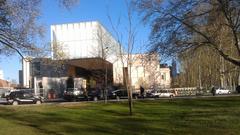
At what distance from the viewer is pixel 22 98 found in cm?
6300

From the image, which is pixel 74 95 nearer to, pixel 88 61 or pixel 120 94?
pixel 120 94

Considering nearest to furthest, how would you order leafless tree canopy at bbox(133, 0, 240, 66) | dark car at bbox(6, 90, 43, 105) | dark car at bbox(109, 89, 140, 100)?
leafless tree canopy at bbox(133, 0, 240, 66) → dark car at bbox(6, 90, 43, 105) → dark car at bbox(109, 89, 140, 100)

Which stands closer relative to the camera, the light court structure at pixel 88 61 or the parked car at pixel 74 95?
the parked car at pixel 74 95

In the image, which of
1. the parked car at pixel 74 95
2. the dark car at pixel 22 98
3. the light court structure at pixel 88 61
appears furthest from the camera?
the light court structure at pixel 88 61

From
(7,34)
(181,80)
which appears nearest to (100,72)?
(181,80)

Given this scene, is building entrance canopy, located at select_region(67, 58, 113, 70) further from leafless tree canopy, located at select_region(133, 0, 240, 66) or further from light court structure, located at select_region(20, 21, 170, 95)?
leafless tree canopy, located at select_region(133, 0, 240, 66)

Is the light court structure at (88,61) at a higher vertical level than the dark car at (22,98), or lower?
higher

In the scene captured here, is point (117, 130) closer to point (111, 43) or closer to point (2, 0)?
point (2, 0)

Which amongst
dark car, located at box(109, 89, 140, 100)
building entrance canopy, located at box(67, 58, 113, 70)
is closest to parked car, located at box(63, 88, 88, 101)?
dark car, located at box(109, 89, 140, 100)

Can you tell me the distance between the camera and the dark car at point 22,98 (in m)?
62.2

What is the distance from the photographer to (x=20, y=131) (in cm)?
2023

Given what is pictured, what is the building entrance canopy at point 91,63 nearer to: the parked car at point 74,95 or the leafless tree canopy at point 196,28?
the parked car at point 74,95

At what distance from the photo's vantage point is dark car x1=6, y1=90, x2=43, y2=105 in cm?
6225

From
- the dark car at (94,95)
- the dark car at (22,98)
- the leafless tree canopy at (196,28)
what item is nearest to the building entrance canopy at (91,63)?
the dark car at (94,95)
